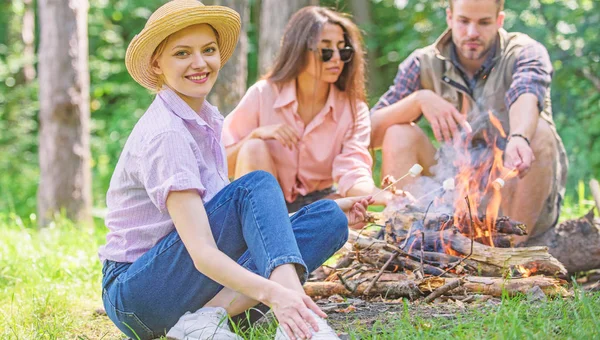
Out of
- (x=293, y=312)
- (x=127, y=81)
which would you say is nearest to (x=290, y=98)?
(x=293, y=312)

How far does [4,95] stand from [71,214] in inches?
290

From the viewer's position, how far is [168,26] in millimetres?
2811

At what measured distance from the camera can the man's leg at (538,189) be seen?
4410 millimetres

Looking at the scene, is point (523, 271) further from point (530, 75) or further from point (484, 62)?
point (484, 62)

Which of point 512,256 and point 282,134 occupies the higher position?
point 282,134

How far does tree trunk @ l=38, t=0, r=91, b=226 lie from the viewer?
679cm

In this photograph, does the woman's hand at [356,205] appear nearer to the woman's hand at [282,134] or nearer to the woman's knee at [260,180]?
the woman's knee at [260,180]

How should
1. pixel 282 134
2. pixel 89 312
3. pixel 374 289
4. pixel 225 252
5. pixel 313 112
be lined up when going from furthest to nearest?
1. pixel 313 112
2. pixel 282 134
3. pixel 89 312
4. pixel 374 289
5. pixel 225 252

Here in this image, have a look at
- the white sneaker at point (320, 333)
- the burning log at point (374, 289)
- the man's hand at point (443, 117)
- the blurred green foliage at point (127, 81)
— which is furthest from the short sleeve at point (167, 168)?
the blurred green foliage at point (127, 81)

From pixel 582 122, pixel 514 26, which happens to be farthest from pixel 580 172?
pixel 514 26

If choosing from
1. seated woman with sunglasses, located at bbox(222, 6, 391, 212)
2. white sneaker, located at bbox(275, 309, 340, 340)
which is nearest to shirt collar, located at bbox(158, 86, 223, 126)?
white sneaker, located at bbox(275, 309, 340, 340)

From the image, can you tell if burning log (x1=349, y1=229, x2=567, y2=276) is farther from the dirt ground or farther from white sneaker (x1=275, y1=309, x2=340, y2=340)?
white sneaker (x1=275, y1=309, x2=340, y2=340)

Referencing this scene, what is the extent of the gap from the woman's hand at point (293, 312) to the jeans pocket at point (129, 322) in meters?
0.70

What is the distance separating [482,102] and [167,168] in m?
2.70
